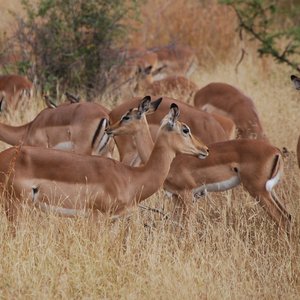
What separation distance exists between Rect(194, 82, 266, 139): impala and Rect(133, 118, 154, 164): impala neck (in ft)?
7.29

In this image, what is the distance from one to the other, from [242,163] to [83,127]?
1.44 m

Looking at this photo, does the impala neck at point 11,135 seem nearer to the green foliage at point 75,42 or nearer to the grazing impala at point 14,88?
the grazing impala at point 14,88

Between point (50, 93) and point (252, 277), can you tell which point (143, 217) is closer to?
point (252, 277)

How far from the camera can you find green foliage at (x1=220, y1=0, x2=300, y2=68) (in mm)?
10109

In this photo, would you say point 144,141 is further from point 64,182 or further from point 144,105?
point 64,182

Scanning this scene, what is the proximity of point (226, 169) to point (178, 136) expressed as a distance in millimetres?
825

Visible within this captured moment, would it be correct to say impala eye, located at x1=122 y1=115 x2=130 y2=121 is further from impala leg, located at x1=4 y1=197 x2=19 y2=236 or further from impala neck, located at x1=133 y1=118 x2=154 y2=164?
impala leg, located at x1=4 y1=197 x2=19 y2=236

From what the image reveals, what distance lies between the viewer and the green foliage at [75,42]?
1048cm

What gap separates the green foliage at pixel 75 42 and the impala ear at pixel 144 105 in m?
4.25

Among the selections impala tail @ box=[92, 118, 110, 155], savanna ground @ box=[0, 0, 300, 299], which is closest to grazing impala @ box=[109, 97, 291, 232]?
savanna ground @ box=[0, 0, 300, 299]

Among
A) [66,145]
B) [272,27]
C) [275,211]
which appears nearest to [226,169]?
[275,211]

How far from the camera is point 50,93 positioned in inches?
414

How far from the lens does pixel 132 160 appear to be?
7367 millimetres

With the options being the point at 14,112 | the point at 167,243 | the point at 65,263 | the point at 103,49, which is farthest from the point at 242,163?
the point at 103,49
